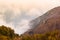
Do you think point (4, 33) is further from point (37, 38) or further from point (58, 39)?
point (58, 39)

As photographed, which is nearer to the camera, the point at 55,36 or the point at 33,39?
the point at 55,36

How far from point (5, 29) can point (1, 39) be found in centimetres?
2241

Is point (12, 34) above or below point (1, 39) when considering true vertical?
above

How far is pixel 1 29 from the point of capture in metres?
98.1

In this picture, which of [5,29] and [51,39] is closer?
[51,39]

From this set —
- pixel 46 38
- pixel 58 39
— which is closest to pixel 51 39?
pixel 58 39

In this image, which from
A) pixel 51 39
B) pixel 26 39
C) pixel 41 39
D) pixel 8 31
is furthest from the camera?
pixel 8 31

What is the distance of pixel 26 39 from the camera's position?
85812 millimetres

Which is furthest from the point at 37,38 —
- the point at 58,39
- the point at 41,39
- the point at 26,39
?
the point at 58,39

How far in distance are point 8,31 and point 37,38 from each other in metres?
13.1

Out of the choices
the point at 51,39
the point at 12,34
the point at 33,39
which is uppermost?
the point at 12,34

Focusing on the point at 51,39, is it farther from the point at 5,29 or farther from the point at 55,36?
the point at 5,29

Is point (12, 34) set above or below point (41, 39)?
above

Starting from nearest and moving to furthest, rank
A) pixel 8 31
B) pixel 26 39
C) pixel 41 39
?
pixel 26 39, pixel 41 39, pixel 8 31
